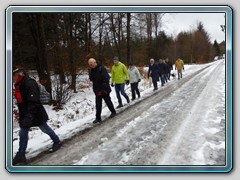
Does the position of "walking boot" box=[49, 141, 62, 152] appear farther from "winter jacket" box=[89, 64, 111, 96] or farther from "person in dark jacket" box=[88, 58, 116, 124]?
"winter jacket" box=[89, 64, 111, 96]

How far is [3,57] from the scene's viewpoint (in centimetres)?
469

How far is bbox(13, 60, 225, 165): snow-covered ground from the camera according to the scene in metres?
4.67

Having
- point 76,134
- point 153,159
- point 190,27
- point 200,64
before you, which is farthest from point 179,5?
point 76,134

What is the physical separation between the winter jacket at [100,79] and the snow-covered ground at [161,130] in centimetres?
22

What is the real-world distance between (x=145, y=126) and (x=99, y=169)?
2.04 meters

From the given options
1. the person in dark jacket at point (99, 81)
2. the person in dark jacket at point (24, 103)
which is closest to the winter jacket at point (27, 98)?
the person in dark jacket at point (24, 103)

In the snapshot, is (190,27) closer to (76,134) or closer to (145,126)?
(145,126)

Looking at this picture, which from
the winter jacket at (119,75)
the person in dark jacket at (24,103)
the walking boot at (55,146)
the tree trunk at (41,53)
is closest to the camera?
the person in dark jacket at (24,103)

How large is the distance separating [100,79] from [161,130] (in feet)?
6.70

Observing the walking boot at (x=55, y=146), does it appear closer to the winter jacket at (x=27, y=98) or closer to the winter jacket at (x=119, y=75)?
the winter jacket at (x=27, y=98)

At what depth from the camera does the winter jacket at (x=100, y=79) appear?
680cm

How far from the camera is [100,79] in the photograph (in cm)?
683

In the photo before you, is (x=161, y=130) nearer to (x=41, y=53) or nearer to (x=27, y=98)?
(x=27, y=98)

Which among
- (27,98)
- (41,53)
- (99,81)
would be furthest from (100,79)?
(27,98)
